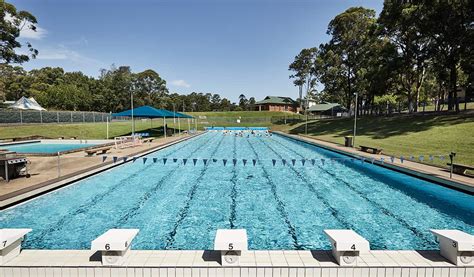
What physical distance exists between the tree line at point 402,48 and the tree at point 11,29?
3768cm

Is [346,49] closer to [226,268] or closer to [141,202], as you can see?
[141,202]

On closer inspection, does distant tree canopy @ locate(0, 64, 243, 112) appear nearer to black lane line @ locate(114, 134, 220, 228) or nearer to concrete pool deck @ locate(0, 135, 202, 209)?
concrete pool deck @ locate(0, 135, 202, 209)

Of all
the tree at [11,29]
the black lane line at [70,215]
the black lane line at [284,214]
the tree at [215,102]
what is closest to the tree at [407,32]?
the black lane line at [284,214]

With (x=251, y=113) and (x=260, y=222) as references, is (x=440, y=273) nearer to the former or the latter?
(x=260, y=222)

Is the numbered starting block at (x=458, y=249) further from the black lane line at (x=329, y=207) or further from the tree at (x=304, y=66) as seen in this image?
the tree at (x=304, y=66)

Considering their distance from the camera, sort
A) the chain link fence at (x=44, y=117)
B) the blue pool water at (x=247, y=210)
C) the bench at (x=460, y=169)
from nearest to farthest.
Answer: the blue pool water at (x=247, y=210)
the bench at (x=460, y=169)
the chain link fence at (x=44, y=117)

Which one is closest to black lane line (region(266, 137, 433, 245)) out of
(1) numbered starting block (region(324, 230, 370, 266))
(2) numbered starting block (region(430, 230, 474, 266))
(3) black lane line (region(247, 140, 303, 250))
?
(2) numbered starting block (region(430, 230, 474, 266))

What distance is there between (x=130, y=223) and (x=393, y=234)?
20.8 feet

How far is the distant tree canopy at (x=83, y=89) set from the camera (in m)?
53.3

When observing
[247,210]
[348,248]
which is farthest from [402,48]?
[348,248]

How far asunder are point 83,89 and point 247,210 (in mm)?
67886

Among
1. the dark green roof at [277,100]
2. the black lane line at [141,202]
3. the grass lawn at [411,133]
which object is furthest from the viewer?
the dark green roof at [277,100]

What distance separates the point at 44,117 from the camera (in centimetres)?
3438

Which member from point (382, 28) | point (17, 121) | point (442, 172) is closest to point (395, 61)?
point (382, 28)
